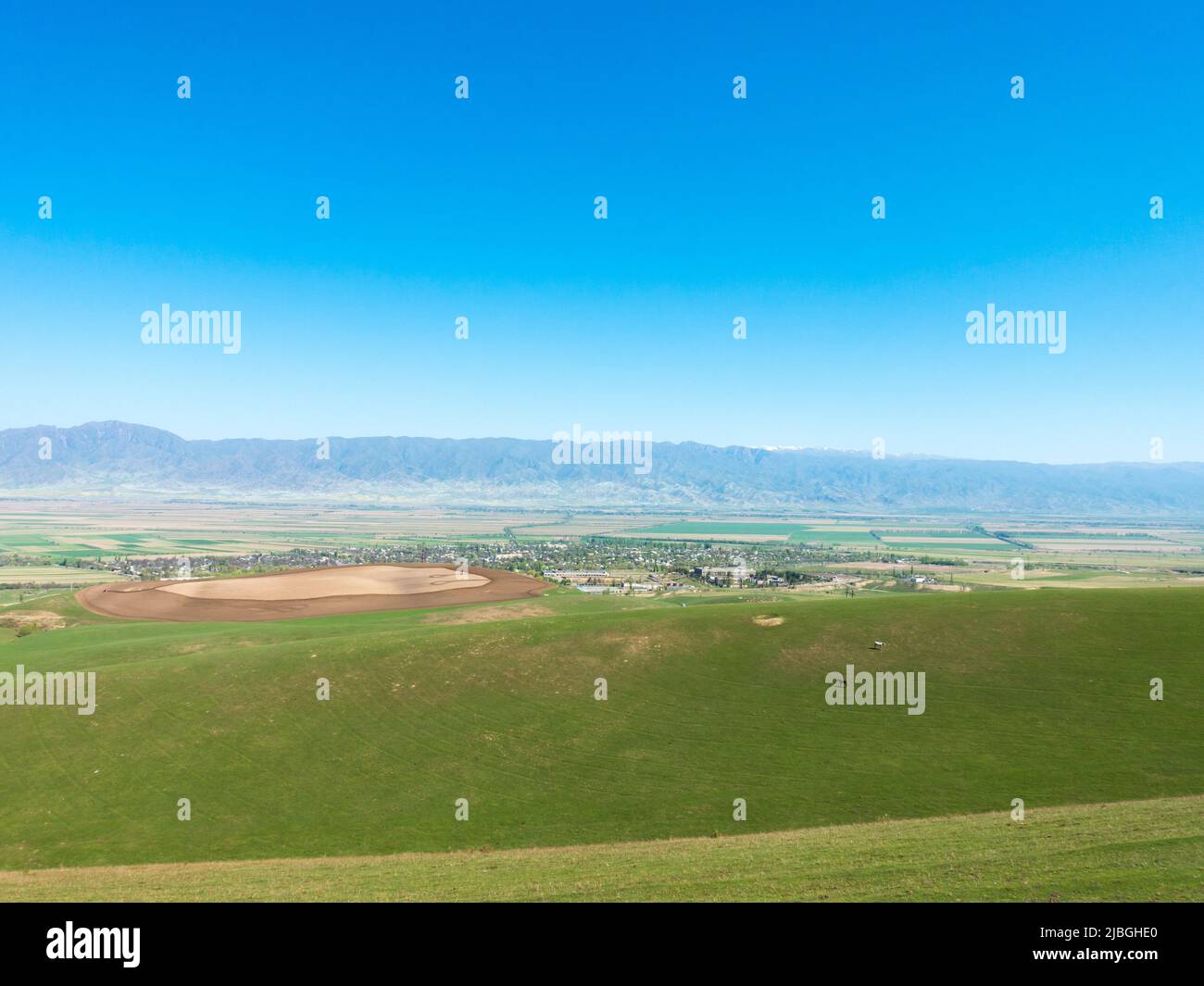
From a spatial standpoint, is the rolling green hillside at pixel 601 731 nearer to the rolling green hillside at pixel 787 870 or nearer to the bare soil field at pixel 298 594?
the rolling green hillside at pixel 787 870

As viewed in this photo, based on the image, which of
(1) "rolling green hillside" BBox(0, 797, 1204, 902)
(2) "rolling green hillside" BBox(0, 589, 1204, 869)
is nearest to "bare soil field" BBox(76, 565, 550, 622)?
(2) "rolling green hillside" BBox(0, 589, 1204, 869)

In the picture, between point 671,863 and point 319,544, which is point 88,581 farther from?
point 671,863

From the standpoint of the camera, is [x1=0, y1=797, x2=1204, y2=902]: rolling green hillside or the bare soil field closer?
[x1=0, y1=797, x2=1204, y2=902]: rolling green hillside

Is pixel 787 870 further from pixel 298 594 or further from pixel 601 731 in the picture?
pixel 298 594

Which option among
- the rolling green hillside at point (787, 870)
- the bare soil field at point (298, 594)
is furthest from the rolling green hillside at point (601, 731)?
the bare soil field at point (298, 594)

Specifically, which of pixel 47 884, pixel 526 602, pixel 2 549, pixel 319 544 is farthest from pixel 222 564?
pixel 47 884

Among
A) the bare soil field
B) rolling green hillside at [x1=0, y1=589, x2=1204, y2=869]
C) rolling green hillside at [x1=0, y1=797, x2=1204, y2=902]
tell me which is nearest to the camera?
rolling green hillside at [x1=0, y1=797, x2=1204, y2=902]

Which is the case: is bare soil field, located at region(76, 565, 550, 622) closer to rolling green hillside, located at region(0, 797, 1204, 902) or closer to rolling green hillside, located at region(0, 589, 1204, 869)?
rolling green hillside, located at region(0, 589, 1204, 869)
